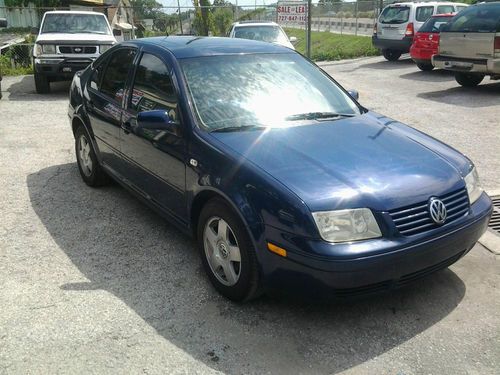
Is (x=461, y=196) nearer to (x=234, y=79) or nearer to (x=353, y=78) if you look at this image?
(x=234, y=79)

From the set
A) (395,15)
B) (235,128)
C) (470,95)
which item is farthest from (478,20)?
(235,128)

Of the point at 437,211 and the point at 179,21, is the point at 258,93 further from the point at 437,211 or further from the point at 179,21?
the point at 179,21

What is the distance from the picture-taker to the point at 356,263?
9.37 ft

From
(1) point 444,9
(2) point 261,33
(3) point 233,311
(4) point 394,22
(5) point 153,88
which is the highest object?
(1) point 444,9

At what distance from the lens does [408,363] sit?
288 centimetres

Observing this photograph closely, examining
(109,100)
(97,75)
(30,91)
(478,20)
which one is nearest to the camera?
(109,100)

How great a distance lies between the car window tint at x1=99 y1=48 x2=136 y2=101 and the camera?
479 cm

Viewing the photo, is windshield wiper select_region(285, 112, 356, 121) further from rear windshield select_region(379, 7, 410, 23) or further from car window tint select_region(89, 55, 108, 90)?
rear windshield select_region(379, 7, 410, 23)

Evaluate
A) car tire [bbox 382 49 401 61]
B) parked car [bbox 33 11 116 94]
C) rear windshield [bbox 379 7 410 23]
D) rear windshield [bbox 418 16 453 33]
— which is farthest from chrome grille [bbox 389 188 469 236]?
car tire [bbox 382 49 401 61]

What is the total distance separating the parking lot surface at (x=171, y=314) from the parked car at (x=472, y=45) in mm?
7530

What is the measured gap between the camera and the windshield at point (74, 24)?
489 inches

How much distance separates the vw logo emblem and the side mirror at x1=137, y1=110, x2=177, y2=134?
1816 millimetres

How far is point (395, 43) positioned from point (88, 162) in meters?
13.2

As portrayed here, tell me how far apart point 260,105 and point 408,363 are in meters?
2.05
